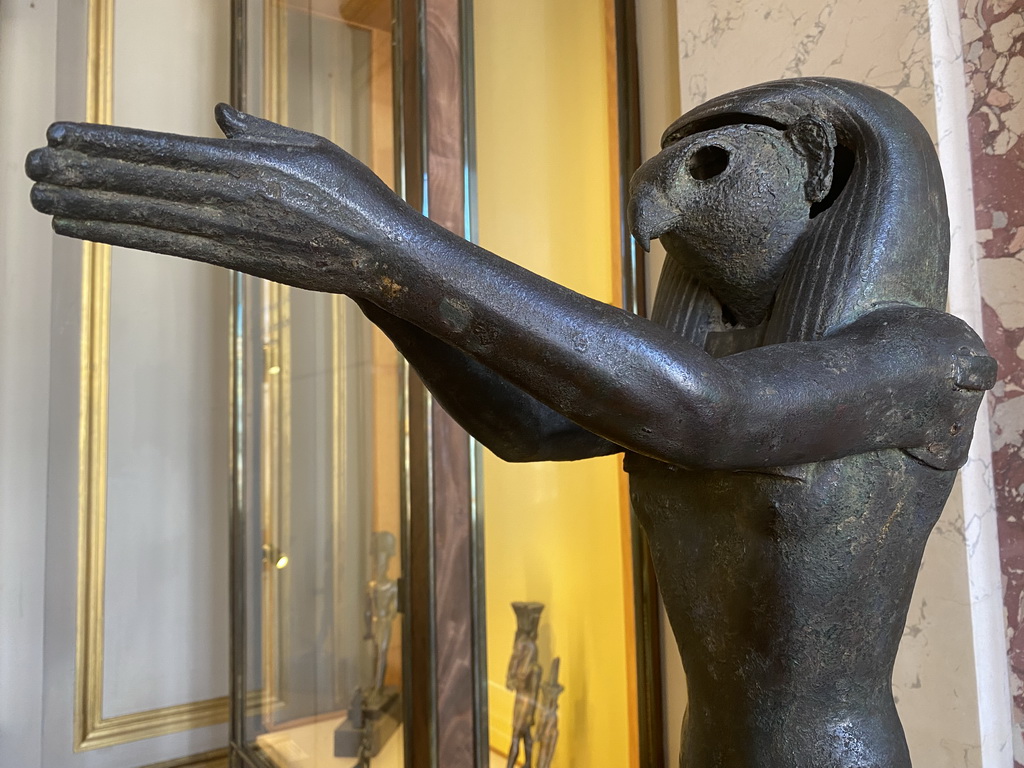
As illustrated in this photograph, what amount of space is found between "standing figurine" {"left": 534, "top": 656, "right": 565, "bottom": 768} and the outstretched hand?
1.54 m

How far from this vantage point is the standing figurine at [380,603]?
1872 mm

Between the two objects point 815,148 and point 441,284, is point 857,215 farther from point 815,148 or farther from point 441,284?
point 441,284

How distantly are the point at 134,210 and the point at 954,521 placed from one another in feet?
4.40

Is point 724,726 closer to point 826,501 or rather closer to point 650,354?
point 826,501

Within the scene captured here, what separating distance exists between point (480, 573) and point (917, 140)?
4.17 feet

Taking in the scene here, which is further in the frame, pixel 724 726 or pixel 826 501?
pixel 724 726

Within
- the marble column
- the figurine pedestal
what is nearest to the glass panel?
the figurine pedestal

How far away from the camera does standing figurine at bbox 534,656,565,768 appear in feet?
6.09

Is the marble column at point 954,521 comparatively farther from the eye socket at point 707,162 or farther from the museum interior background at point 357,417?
the eye socket at point 707,162

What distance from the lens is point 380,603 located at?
6.28ft

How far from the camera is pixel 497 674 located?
179 cm

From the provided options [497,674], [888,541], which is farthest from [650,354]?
[497,674]

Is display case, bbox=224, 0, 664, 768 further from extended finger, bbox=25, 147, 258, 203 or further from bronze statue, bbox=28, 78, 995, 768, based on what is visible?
extended finger, bbox=25, 147, 258, 203

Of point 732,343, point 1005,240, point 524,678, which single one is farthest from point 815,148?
point 524,678
